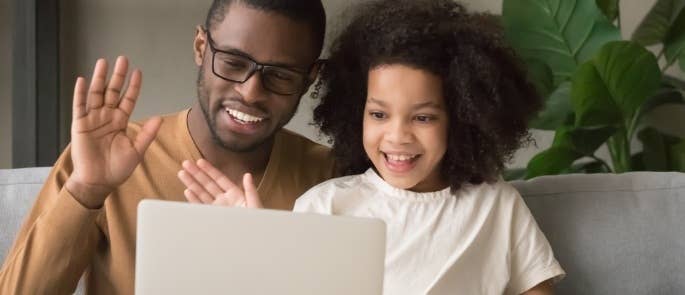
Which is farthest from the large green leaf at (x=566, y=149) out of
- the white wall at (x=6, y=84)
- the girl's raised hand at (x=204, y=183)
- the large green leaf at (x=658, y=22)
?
the white wall at (x=6, y=84)

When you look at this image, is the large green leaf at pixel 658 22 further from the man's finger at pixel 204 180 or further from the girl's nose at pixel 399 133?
the man's finger at pixel 204 180

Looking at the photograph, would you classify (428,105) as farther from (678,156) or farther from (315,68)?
(678,156)

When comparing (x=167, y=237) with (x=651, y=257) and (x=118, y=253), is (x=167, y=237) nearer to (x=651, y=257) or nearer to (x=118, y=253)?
(x=118, y=253)

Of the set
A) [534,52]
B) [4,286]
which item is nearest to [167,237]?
[4,286]

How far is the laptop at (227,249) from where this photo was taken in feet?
3.24

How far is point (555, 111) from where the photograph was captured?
239 cm

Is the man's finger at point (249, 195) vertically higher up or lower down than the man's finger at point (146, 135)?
lower down

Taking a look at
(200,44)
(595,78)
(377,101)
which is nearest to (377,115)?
(377,101)

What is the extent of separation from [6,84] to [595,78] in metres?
1.75

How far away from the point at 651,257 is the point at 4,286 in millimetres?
1112

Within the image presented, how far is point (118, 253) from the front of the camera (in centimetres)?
169

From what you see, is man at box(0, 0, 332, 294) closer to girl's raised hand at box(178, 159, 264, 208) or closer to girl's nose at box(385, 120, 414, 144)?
girl's raised hand at box(178, 159, 264, 208)

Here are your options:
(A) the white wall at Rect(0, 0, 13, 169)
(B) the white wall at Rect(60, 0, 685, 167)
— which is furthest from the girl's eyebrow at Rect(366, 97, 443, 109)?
(A) the white wall at Rect(0, 0, 13, 169)

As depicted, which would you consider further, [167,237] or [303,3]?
[303,3]
